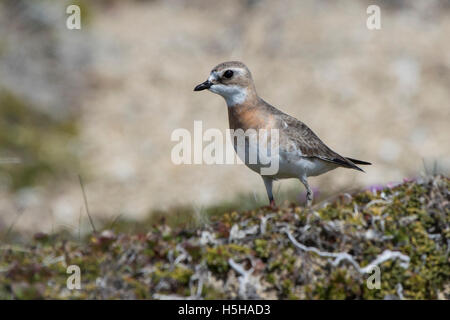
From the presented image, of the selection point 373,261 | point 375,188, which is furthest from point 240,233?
point 375,188

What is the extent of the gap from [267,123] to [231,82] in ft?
1.89

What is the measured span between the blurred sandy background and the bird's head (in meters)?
5.85

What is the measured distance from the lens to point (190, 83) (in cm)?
1673

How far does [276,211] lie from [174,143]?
9.63 m

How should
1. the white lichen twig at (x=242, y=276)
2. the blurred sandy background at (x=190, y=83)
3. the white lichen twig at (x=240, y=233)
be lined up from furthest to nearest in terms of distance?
the blurred sandy background at (x=190, y=83) < the white lichen twig at (x=240, y=233) < the white lichen twig at (x=242, y=276)

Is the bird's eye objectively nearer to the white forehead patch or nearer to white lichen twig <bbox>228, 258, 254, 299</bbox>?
the white forehead patch

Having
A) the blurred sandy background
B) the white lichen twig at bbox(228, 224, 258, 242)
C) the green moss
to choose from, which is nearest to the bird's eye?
the white lichen twig at bbox(228, 224, 258, 242)

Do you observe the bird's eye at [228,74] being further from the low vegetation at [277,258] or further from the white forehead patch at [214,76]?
the low vegetation at [277,258]

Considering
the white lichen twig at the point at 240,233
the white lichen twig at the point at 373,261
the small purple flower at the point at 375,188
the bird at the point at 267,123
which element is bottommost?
the white lichen twig at the point at 373,261

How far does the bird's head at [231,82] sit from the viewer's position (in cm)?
726

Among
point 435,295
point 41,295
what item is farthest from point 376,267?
point 41,295

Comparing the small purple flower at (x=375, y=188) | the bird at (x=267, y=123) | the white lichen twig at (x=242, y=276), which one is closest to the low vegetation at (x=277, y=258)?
the white lichen twig at (x=242, y=276)

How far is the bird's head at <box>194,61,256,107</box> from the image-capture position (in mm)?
7262

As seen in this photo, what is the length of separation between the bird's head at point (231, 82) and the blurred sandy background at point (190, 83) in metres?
5.85
